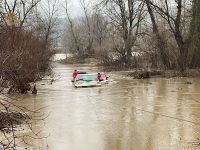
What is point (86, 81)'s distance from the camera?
28.2 meters

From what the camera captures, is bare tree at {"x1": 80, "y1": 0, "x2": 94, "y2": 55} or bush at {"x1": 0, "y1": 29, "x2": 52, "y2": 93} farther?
bare tree at {"x1": 80, "y1": 0, "x2": 94, "y2": 55}

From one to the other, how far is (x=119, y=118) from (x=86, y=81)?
12.9 metres

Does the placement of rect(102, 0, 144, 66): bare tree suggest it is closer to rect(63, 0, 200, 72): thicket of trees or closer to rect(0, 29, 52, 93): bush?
rect(63, 0, 200, 72): thicket of trees

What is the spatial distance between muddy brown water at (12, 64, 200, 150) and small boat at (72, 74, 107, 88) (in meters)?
1.99

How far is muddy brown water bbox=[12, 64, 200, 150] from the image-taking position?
11789 millimetres

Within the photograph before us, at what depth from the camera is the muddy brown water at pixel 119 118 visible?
11789 mm

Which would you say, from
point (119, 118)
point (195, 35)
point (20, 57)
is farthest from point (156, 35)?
point (119, 118)

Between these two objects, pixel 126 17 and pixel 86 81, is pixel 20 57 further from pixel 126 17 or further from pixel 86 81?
pixel 126 17

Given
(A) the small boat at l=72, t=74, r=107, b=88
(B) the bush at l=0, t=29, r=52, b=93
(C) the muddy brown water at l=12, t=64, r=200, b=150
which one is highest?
(B) the bush at l=0, t=29, r=52, b=93

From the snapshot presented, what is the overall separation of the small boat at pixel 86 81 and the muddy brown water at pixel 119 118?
1.99 m


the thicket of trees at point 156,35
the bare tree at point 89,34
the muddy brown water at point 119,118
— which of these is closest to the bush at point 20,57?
the muddy brown water at point 119,118

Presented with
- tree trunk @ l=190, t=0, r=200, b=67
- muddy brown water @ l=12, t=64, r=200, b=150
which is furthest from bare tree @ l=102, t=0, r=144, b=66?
muddy brown water @ l=12, t=64, r=200, b=150

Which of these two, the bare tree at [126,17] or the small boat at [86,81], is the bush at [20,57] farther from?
the bare tree at [126,17]

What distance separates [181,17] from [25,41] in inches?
573
